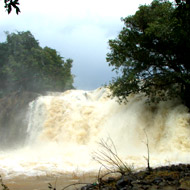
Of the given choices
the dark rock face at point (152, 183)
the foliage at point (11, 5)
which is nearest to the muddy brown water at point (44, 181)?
the dark rock face at point (152, 183)

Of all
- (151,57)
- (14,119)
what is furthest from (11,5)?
(14,119)

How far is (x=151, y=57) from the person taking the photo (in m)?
12.4

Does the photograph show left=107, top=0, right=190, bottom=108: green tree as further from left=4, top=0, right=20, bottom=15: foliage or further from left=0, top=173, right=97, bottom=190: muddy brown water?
left=4, top=0, right=20, bottom=15: foliage

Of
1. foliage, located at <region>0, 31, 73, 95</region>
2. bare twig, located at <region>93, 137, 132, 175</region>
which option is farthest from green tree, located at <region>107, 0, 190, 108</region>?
foliage, located at <region>0, 31, 73, 95</region>

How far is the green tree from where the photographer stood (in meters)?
11.7

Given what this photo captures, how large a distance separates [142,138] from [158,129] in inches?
34.3

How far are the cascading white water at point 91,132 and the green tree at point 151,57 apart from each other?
3.29 ft

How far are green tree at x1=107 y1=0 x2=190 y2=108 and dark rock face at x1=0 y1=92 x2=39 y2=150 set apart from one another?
A: 328 inches

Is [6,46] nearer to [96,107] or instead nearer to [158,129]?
[96,107]

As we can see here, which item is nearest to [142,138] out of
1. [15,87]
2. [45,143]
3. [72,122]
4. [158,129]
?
[158,129]

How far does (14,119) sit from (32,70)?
12.2m

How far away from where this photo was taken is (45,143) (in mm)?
14906

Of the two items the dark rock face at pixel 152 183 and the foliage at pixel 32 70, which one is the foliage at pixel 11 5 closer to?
the dark rock face at pixel 152 183

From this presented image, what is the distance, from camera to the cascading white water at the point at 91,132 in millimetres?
9789
